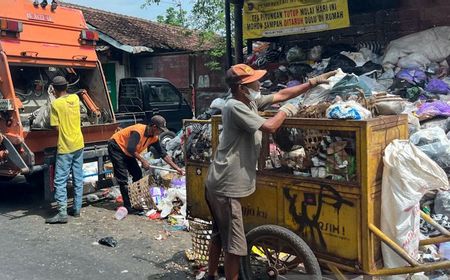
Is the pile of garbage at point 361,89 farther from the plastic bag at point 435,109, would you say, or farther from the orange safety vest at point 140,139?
the orange safety vest at point 140,139

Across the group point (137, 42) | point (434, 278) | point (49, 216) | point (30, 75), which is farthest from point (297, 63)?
point (137, 42)

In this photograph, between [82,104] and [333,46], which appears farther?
[333,46]

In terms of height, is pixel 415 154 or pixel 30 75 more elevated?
pixel 30 75

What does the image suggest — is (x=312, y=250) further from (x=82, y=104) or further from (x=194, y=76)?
(x=194, y=76)

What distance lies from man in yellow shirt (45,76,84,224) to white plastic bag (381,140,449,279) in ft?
13.6

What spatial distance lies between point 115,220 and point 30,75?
2919 millimetres

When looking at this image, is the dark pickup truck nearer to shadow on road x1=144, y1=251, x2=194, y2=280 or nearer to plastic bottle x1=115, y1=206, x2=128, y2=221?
plastic bottle x1=115, y1=206, x2=128, y2=221

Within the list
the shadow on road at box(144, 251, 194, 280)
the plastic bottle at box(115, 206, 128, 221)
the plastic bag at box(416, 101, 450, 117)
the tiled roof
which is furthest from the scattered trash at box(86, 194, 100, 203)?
the tiled roof

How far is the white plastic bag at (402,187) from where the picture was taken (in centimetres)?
314

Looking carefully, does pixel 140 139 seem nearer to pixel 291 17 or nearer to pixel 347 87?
pixel 347 87

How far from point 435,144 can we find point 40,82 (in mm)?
5583

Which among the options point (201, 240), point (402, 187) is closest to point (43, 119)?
point (201, 240)

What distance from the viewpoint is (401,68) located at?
827 centimetres

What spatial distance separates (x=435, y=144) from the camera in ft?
18.1
